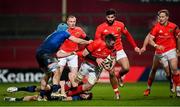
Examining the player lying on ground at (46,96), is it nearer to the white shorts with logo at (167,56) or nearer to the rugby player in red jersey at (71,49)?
the rugby player in red jersey at (71,49)

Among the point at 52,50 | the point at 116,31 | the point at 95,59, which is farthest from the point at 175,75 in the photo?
the point at 52,50

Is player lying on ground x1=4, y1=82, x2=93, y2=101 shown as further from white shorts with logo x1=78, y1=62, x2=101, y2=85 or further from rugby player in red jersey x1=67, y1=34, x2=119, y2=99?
white shorts with logo x1=78, y1=62, x2=101, y2=85

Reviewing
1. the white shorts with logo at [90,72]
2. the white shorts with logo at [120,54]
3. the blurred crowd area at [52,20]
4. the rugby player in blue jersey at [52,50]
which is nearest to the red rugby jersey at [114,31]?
the white shorts with logo at [120,54]

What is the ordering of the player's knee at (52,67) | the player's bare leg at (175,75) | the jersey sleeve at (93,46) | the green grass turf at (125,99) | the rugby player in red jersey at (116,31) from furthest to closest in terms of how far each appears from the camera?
the rugby player in red jersey at (116,31), the player's bare leg at (175,75), the jersey sleeve at (93,46), the player's knee at (52,67), the green grass turf at (125,99)

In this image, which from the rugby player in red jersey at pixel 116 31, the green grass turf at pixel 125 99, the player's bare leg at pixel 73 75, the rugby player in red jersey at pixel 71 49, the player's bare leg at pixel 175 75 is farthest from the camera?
the rugby player in red jersey at pixel 71 49

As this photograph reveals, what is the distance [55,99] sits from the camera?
56.6 feet

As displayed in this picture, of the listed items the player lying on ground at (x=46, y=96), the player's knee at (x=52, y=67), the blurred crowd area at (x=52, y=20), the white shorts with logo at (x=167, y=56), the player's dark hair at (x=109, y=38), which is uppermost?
the blurred crowd area at (x=52, y=20)

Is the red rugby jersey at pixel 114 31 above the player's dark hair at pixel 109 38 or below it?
above

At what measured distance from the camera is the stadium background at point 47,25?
26041 millimetres

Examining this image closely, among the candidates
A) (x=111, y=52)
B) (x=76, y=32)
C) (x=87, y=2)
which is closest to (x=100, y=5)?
(x=87, y=2)

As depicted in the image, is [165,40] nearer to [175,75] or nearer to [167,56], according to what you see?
[167,56]

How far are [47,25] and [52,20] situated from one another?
0.32m

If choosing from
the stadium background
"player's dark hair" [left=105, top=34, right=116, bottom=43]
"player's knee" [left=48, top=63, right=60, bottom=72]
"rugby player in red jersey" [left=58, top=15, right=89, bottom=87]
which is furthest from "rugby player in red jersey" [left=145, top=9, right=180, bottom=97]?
the stadium background

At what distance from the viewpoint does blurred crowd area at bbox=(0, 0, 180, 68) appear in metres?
26.4
